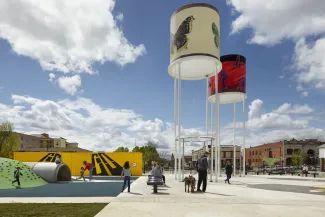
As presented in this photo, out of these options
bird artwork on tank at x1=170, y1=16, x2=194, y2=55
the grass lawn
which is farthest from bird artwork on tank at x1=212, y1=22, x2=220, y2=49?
the grass lawn

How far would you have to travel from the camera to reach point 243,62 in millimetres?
27016

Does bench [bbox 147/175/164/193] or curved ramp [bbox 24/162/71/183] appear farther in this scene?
curved ramp [bbox 24/162/71/183]

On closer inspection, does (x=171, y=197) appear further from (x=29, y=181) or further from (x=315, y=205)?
(x=29, y=181)

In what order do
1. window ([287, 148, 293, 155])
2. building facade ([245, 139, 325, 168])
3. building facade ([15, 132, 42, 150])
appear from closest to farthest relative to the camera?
building facade ([245, 139, 325, 168]) < window ([287, 148, 293, 155]) < building facade ([15, 132, 42, 150])

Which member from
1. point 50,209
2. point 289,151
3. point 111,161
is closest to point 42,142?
point 289,151

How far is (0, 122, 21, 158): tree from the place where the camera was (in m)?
56.4

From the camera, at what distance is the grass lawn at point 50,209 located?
8.17 metres

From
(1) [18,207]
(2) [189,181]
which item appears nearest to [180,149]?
(2) [189,181]

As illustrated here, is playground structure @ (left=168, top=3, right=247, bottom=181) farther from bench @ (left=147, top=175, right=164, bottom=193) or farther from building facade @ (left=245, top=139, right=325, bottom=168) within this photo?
building facade @ (left=245, top=139, right=325, bottom=168)

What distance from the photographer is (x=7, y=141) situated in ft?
187

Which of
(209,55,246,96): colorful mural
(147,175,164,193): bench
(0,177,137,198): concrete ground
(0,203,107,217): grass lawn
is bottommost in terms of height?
(0,177,137,198): concrete ground

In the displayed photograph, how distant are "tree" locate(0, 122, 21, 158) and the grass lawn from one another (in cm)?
5414

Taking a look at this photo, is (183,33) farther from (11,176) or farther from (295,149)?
(295,149)

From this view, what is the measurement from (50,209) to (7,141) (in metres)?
56.6
